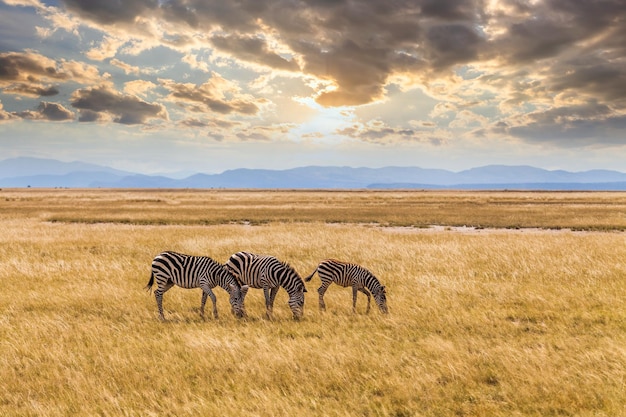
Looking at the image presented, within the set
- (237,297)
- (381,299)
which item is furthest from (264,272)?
(381,299)

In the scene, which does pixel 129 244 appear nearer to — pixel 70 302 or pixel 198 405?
pixel 70 302

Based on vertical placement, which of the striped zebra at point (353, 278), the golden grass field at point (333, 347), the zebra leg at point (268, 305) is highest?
the striped zebra at point (353, 278)

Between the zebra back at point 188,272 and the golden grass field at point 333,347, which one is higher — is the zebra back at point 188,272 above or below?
above

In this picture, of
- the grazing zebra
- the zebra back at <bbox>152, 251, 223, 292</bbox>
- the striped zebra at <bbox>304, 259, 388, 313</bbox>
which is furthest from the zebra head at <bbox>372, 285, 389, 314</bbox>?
the zebra back at <bbox>152, 251, 223, 292</bbox>

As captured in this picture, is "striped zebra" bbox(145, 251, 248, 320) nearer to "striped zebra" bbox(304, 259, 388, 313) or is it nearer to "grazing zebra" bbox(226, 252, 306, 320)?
"grazing zebra" bbox(226, 252, 306, 320)

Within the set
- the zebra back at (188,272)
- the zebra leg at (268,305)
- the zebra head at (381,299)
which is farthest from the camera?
the zebra head at (381,299)

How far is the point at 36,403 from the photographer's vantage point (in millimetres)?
6789

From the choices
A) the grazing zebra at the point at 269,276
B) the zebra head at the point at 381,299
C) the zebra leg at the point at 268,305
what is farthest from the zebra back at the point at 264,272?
the zebra head at the point at 381,299

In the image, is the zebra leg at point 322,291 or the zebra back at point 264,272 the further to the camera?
the zebra leg at point 322,291

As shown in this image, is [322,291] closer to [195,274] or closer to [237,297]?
[237,297]

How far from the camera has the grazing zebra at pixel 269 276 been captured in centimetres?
1112

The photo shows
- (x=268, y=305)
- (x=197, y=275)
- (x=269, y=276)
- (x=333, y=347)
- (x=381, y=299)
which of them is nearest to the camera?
(x=333, y=347)

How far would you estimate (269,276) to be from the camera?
1111 centimetres

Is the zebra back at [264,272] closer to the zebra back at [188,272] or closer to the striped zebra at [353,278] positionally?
the zebra back at [188,272]
